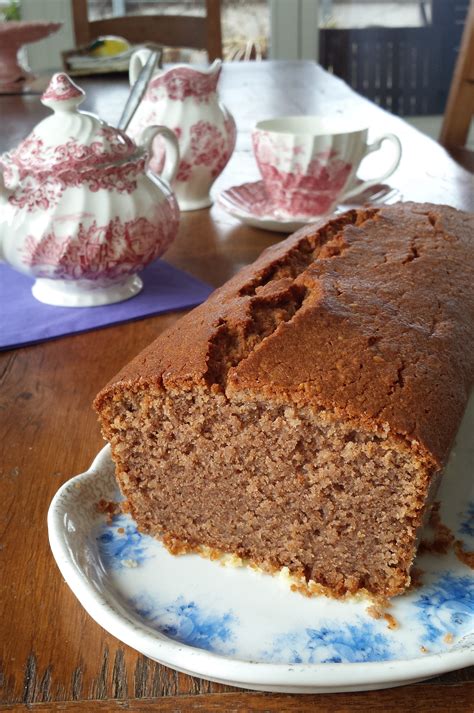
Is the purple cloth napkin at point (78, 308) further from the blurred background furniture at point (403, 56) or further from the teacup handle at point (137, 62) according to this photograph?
the blurred background furniture at point (403, 56)

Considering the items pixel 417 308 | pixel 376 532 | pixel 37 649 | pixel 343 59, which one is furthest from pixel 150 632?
pixel 343 59

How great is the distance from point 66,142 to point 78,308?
0.30 meters

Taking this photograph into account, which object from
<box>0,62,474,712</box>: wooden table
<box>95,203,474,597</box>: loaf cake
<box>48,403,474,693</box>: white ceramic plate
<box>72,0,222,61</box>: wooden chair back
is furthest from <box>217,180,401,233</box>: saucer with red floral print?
<box>72,0,222,61</box>: wooden chair back

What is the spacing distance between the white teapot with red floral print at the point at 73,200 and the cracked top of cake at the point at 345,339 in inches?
13.4

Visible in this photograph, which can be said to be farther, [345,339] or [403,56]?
[403,56]

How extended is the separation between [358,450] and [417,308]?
0.87ft

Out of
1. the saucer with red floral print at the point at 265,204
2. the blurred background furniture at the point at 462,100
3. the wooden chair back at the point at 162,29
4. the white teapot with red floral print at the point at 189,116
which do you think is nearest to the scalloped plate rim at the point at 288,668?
the saucer with red floral print at the point at 265,204

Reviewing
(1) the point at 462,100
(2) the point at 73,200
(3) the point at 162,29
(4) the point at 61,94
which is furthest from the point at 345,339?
(3) the point at 162,29

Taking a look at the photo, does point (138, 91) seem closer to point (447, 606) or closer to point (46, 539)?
point (46, 539)

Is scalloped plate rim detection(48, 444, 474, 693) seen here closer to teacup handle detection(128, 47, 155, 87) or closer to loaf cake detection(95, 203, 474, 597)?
loaf cake detection(95, 203, 474, 597)

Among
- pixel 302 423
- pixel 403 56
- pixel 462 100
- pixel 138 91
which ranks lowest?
pixel 403 56

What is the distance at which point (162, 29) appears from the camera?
13.6ft

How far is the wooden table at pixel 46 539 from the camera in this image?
0.75 meters

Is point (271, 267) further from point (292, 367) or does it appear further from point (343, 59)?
point (343, 59)
